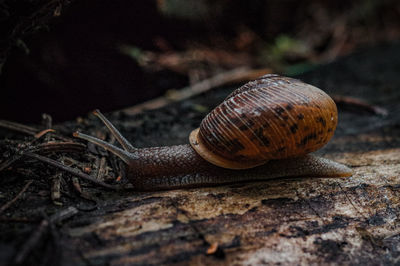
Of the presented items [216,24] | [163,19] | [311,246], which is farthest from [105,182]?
[216,24]

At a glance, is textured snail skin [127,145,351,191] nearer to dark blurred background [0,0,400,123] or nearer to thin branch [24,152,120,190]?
thin branch [24,152,120,190]

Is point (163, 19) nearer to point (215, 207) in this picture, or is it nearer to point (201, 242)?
point (215, 207)

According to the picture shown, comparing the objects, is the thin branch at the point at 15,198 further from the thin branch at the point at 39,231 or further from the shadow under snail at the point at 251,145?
the shadow under snail at the point at 251,145

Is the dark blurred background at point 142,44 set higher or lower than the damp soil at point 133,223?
higher

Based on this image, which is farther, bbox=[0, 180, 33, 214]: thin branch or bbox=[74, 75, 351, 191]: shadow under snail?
bbox=[74, 75, 351, 191]: shadow under snail

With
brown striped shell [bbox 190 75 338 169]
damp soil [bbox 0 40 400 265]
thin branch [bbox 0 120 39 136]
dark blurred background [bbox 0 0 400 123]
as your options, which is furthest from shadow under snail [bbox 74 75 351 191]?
dark blurred background [bbox 0 0 400 123]

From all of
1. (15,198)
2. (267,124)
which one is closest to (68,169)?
(15,198)

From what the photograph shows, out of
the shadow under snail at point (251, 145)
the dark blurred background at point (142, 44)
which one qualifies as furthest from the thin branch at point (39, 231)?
the dark blurred background at point (142, 44)
